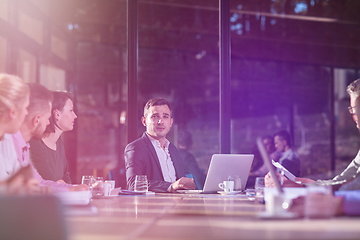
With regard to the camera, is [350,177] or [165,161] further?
[165,161]

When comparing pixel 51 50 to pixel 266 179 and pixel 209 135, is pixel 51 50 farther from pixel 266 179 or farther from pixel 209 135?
pixel 266 179

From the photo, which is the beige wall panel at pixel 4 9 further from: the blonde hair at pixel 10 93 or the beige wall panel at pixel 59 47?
the blonde hair at pixel 10 93

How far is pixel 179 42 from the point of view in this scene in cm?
765

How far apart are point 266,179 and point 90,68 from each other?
18.3 ft

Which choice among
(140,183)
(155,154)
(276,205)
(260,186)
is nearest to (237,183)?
(260,186)

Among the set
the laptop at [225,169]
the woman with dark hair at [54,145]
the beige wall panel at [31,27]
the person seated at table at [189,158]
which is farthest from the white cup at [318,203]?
the beige wall panel at [31,27]

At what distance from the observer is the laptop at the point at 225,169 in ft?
8.83

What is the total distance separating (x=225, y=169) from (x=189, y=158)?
296 centimetres

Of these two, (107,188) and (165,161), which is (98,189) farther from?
(165,161)

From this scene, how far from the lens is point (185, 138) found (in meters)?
6.85

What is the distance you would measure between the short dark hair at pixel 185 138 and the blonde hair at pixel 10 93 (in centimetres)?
474

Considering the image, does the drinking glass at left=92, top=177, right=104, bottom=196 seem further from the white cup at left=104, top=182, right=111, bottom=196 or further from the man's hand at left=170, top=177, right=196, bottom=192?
the man's hand at left=170, top=177, right=196, bottom=192

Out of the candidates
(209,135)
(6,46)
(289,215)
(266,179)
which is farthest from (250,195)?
(209,135)

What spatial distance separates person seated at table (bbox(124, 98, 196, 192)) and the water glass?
0.29 m
